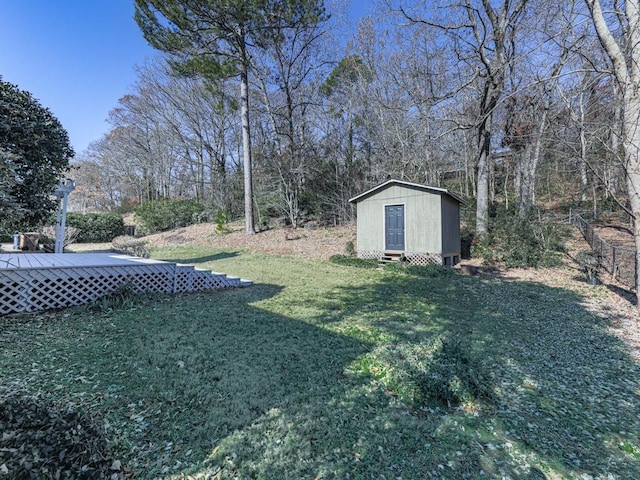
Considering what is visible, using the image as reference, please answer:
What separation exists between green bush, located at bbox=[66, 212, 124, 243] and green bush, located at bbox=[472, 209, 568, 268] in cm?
1763

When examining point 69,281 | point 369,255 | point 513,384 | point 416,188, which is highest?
point 416,188

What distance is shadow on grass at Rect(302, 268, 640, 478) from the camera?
6.10 ft

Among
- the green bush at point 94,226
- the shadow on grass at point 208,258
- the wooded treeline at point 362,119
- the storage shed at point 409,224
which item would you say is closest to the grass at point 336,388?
the storage shed at point 409,224

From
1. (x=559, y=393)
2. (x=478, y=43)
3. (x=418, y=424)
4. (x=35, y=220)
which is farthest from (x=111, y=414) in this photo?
(x=478, y=43)

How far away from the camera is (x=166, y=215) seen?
58.3 feet

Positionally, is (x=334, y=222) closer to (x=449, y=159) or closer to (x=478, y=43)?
(x=449, y=159)

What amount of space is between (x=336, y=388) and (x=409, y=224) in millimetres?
7531

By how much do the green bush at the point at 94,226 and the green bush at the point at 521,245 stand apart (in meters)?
17.6

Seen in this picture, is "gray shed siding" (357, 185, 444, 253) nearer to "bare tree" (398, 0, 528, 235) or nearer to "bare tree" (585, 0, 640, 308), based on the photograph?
"bare tree" (398, 0, 528, 235)

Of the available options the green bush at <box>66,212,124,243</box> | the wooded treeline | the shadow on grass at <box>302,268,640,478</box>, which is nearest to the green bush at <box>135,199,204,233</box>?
the green bush at <box>66,212,124,243</box>

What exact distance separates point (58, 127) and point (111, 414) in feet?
23.8

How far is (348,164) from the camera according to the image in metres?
16.2

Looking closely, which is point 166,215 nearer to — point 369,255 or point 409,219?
point 369,255

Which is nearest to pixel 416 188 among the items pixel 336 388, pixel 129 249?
pixel 336 388
